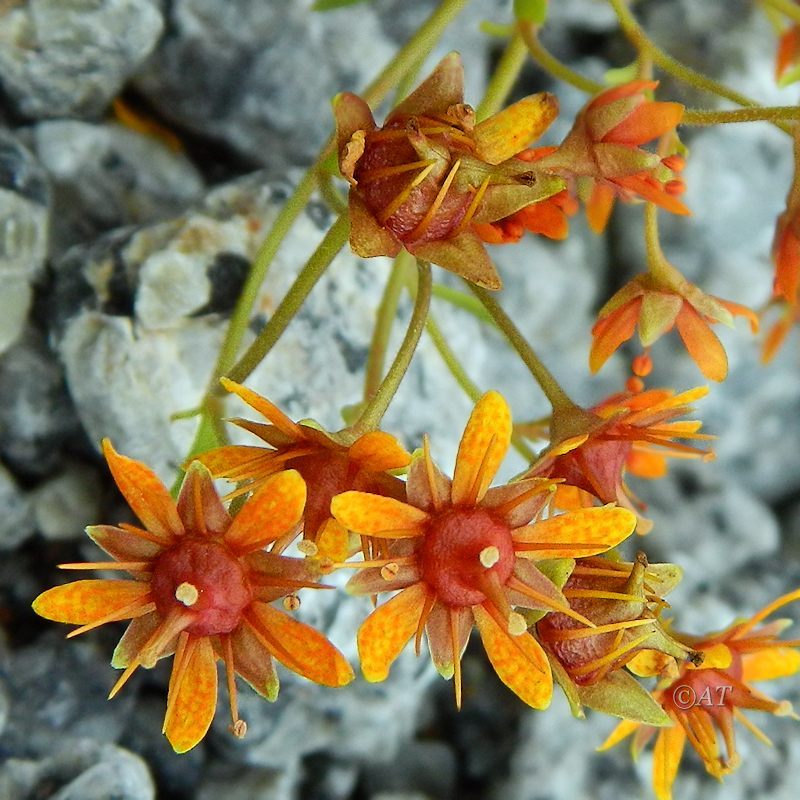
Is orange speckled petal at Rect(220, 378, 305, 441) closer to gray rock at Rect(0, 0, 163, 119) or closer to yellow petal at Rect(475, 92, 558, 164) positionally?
yellow petal at Rect(475, 92, 558, 164)

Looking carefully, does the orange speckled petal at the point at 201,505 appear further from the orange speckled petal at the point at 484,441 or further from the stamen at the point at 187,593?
the orange speckled petal at the point at 484,441

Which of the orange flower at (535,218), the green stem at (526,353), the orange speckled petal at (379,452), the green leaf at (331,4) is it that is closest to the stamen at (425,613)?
the orange speckled petal at (379,452)

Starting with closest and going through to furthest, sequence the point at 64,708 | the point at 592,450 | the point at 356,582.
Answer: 1. the point at 356,582
2. the point at 592,450
3. the point at 64,708

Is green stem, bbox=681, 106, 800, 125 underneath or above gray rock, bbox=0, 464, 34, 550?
above

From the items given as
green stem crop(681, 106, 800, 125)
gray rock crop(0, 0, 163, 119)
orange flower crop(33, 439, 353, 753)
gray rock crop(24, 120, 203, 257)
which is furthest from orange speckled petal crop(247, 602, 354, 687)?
gray rock crop(0, 0, 163, 119)

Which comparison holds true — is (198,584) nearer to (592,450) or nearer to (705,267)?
(592,450)

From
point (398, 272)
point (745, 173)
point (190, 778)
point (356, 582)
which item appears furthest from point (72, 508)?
point (745, 173)
